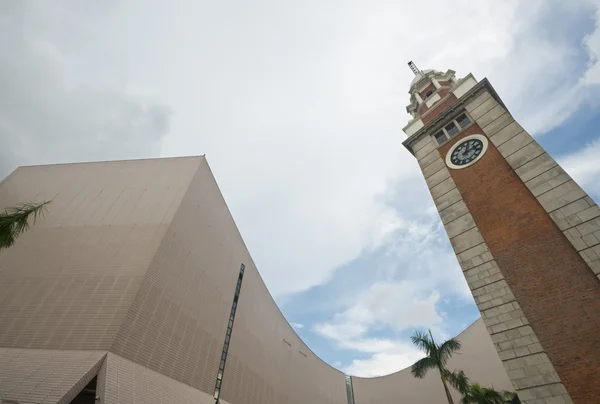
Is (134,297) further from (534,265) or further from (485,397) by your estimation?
(485,397)

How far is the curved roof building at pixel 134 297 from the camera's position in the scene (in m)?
11.0

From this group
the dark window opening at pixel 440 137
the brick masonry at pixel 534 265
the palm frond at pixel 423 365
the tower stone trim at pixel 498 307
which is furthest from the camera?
the palm frond at pixel 423 365

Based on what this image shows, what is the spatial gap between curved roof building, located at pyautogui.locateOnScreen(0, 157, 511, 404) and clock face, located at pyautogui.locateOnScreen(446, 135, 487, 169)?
14.7m

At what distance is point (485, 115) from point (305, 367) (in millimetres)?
30781

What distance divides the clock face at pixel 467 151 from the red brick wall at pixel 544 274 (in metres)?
0.96

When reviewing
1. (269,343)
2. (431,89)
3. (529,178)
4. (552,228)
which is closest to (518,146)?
(529,178)

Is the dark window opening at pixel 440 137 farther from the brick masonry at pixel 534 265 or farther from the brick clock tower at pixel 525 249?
the brick masonry at pixel 534 265

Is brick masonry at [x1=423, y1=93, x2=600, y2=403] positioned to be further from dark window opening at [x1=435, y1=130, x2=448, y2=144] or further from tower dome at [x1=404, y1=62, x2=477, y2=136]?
tower dome at [x1=404, y1=62, x2=477, y2=136]

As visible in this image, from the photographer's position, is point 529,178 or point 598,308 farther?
point 529,178

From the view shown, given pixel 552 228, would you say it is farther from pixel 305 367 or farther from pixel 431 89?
pixel 305 367

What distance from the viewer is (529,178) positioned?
10.7m

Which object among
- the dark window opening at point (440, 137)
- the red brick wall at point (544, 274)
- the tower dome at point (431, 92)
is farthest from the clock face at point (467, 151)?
the tower dome at point (431, 92)

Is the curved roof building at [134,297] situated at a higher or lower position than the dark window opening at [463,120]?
lower

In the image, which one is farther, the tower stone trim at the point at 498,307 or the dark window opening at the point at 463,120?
the dark window opening at the point at 463,120
